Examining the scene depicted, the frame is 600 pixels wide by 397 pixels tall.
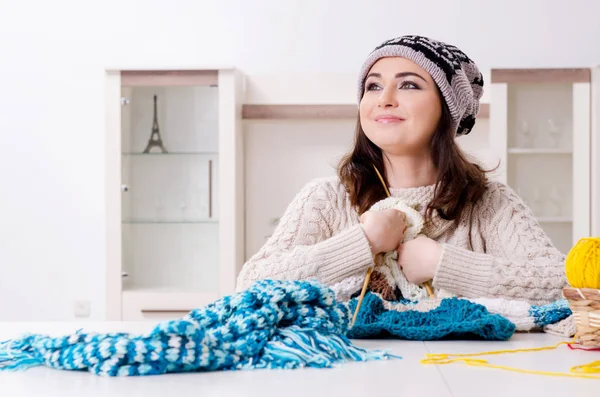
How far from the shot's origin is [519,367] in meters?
1.01

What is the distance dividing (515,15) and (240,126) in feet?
4.24

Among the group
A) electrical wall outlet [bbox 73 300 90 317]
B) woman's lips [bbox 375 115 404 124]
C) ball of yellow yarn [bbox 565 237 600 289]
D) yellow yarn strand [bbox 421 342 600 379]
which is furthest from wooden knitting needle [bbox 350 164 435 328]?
electrical wall outlet [bbox 73 300 90 317]

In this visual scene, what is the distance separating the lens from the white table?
2.79 ft

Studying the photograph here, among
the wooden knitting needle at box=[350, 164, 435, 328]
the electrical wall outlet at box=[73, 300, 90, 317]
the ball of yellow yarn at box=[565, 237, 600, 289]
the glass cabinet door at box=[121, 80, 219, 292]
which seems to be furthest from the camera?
the electrical wall outlet at box=[73, 300, 90, 317]

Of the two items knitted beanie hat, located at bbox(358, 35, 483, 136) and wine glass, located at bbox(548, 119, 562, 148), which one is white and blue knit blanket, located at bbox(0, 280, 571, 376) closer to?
knitted beanie hat, located at bbox(358, 35, 483, 136)

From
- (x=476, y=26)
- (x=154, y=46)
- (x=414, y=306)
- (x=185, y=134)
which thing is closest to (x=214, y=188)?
(x=185, y=134)

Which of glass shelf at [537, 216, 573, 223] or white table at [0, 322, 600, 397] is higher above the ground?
glass shelf at [537, 216, 573, 223]

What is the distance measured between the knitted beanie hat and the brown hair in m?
0.03

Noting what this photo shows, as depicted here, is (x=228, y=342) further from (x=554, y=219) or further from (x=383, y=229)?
(x=554, y=219)

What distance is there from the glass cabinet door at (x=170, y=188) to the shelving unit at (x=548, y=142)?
46.5 inches

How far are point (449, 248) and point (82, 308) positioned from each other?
2.59 metres

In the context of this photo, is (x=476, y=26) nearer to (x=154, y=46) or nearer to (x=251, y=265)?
(x=154, y=46)

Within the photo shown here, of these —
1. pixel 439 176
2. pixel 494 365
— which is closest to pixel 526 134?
pixel 439 176

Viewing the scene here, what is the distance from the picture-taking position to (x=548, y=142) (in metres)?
3.42
